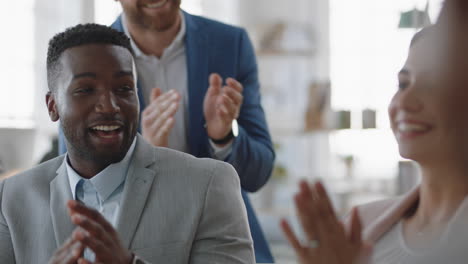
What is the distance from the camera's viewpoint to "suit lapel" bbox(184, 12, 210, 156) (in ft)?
2.62

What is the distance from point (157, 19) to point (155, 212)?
0.23m

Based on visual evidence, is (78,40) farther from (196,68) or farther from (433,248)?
(433,248)

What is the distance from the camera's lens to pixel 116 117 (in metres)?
Result: 0.68

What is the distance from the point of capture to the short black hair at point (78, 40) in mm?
697

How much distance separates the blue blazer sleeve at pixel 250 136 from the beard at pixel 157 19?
4.1 inches

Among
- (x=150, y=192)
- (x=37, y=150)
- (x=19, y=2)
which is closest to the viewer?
(x=150, y=192)

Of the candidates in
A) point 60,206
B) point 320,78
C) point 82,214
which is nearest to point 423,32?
point 82,214

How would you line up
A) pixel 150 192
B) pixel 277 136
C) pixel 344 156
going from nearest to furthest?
pixel 150 192, pixel 344 156, pixel 277 136

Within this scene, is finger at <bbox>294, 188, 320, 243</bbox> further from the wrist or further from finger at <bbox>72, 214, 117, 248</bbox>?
the wrist

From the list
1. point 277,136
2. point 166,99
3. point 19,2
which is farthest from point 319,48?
point 166,99

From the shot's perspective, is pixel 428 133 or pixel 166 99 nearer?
pixel 428 133

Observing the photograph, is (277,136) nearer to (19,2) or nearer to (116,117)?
(19,2)

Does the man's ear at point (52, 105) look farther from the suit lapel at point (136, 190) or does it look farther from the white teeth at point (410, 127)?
the white teeth at point (410, 127)

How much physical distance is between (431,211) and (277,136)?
465 centimetres
